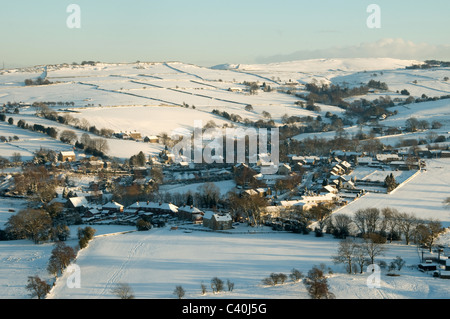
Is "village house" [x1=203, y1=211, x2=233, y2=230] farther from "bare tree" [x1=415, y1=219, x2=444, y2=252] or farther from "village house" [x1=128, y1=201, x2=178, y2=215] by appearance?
"bare tree" [x1=415, y1=219, x2=444, y2=252]

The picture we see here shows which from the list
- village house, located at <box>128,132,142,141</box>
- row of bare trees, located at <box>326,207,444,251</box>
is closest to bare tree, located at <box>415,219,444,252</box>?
row of bare trees, located at <box>326,207,444,251</box>

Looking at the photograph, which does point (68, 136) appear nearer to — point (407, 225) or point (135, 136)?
point (135, 136)

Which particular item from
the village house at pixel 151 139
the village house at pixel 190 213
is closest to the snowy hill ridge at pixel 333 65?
the village house at pixel 151 139

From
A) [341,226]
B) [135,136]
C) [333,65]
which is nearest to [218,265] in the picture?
[341,226]

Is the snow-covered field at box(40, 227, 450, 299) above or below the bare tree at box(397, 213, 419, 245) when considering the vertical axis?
below

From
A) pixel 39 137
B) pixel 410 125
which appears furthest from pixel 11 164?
pixel 410 125

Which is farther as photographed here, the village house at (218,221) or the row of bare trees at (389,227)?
the village house at (218,221)

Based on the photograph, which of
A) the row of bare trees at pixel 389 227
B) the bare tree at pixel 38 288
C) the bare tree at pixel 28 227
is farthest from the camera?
the bare tree at pixel 28 227

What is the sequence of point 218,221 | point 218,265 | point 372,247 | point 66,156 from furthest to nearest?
point 66,156, point 218,221, point 372,247, point 218,265

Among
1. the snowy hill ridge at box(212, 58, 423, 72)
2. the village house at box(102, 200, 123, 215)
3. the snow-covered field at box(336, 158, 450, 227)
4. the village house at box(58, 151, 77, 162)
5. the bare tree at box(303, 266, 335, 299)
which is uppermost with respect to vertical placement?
the snowy hill ridge at box(212, 58, 423, 72)

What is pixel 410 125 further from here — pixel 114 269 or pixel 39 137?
pixel 114 269

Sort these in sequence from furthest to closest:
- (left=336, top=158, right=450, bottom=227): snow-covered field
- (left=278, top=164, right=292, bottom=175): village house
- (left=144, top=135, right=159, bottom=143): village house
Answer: (left=144, top=135, right=159, bottom=143): village house
(left=278, top=164, right=292, bottom=175): village house
(left=336, top=158, right=450, bottom=227): snow-covered field

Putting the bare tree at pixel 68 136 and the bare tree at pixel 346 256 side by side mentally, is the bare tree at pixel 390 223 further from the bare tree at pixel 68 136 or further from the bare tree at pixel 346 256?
the bare tree at pixel 68 136
